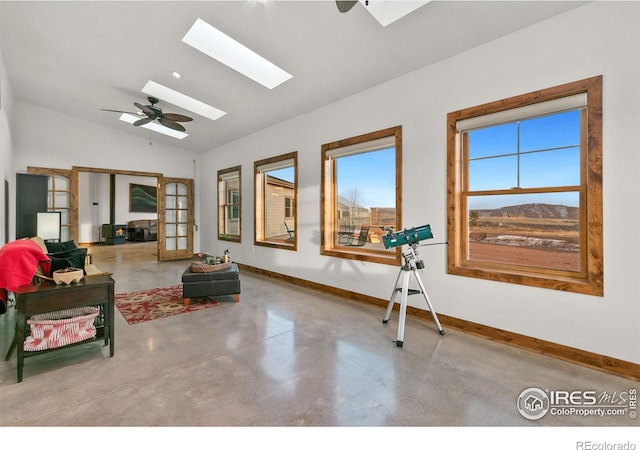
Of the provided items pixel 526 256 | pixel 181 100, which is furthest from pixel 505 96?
pixel 181 100

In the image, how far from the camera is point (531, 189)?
8.87 ft

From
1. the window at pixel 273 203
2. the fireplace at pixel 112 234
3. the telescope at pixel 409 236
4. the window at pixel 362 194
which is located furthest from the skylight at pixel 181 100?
the fireplace at pixel 112 234

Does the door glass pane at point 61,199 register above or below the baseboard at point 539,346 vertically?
above

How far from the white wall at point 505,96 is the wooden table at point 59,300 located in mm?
2857

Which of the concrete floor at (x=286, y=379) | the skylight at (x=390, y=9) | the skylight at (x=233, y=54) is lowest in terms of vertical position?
the concrete floor at (x=286, y=379)

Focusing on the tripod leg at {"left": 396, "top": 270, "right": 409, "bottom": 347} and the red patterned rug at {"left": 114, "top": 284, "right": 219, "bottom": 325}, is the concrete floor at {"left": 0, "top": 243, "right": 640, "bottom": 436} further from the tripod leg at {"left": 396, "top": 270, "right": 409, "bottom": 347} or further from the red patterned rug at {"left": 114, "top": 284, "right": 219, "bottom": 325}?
the red patterned rug at {"left": 114, "top": 284, "right": 219, "bottom": 325}

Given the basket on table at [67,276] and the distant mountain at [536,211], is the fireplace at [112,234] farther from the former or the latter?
the distant mountain at [536,211]

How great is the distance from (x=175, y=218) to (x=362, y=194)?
5.96 m

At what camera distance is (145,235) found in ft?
40.1

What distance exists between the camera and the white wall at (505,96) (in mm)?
2178

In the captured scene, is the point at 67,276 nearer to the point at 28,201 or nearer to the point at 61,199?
the point at 28,201

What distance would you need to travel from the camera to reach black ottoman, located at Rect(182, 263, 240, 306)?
3873mm

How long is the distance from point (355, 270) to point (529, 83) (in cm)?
287
